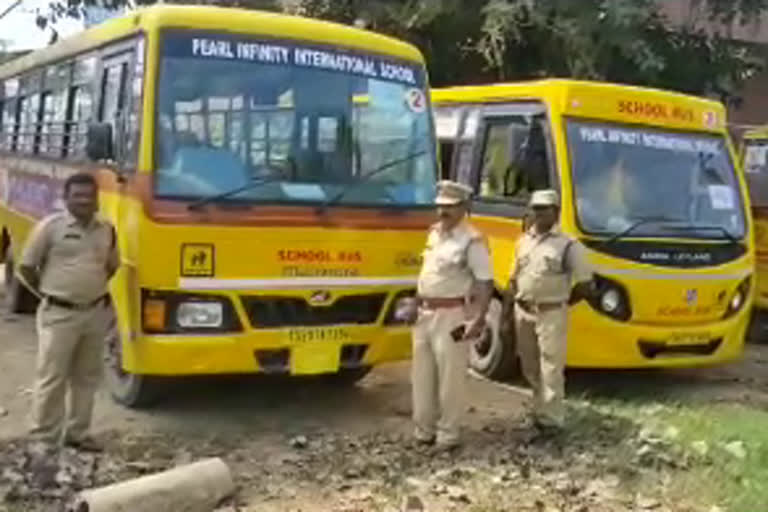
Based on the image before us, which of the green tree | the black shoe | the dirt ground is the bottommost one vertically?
the dirt ground

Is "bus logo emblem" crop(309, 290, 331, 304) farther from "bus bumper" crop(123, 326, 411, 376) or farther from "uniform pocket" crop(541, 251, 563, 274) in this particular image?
"uniform pocket" crop(541, 251, 563, 274)

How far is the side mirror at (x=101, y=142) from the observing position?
251 inches

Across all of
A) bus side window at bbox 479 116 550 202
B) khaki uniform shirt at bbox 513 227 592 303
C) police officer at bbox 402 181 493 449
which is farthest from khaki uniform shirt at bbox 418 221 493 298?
bus side window at bbox 479 116 550 202

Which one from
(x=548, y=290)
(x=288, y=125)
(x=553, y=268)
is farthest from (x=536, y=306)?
(x=288, y=125)

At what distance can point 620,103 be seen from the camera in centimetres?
809

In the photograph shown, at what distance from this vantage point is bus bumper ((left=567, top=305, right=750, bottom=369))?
7660mm

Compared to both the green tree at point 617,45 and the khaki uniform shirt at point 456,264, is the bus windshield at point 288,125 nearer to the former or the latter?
the khaki uniform shirt at point 456,264

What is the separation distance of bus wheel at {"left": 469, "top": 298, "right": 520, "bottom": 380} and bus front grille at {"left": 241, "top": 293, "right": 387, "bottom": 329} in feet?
5.68

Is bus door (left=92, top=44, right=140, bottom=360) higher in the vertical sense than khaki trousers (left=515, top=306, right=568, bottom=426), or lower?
higher

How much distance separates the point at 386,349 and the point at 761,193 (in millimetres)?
5925

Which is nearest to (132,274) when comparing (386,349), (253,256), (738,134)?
(253,256)

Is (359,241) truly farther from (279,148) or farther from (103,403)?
(103,403)

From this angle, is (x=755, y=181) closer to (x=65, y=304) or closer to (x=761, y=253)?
(x=761, y=253)

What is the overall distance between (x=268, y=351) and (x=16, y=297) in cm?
513
